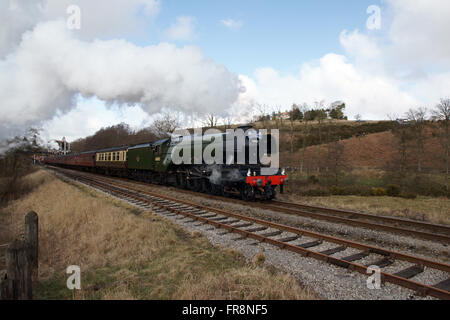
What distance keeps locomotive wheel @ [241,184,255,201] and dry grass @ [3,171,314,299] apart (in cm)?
489

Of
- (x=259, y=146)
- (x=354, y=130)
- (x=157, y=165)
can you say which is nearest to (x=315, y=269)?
(x=259, y=146)

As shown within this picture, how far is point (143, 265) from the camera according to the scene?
18.0 ft

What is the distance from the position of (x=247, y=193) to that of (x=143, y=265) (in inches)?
303

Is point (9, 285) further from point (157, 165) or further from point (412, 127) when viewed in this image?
point (412, 127)

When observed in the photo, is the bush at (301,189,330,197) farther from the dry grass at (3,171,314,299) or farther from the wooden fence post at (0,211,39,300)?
the wooden fence post at (0,211,39,300)

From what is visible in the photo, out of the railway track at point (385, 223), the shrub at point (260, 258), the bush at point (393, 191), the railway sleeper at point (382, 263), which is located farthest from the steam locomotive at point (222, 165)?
the bush at point (393, 191)

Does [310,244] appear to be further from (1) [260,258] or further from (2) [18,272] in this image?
(2) [18,272]

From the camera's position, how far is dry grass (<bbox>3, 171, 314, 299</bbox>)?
163 inches

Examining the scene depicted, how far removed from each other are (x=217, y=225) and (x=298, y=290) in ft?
14.3

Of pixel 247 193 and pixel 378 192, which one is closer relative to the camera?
pixel 247 193

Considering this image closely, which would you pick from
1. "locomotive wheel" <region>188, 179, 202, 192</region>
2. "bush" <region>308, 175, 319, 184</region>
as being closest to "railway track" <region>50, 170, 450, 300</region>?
"locomotive wheel" <region>188, 179, 202, 192</region>

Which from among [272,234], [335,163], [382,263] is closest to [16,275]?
[272,234]

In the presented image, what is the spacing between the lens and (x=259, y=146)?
13.5 m

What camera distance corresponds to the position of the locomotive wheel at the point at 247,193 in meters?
12.6
